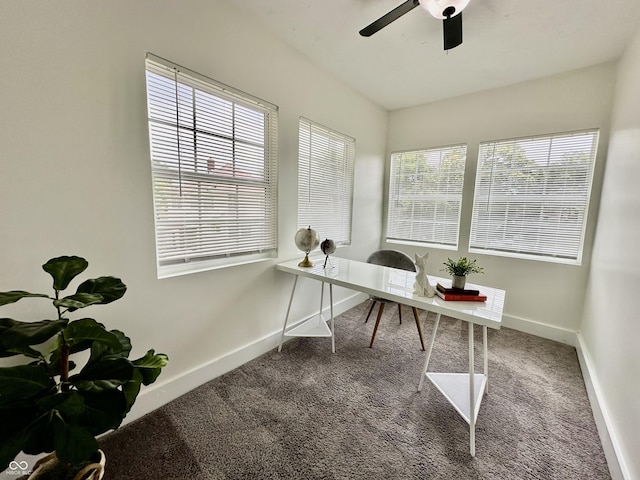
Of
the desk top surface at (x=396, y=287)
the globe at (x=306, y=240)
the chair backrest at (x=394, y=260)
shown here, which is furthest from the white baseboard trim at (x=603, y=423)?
the globe at (x=306, y=240)

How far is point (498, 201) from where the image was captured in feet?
9.20

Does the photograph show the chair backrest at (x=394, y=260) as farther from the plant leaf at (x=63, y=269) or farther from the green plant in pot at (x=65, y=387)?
the plant leaf at (x=63, y=269)

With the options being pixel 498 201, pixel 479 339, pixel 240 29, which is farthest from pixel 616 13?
pixel 479 339

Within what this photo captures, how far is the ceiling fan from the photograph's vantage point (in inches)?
52.8

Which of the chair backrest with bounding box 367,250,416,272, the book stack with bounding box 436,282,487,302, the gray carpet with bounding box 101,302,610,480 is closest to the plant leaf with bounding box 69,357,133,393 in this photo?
the gray carpet with bounding box 101,302,610,480

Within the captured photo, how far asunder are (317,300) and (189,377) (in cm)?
133

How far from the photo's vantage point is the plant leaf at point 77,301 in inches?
32.4

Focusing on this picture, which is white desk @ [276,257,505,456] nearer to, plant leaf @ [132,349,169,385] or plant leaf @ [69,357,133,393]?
plant leaf @ [132,349,169,385]

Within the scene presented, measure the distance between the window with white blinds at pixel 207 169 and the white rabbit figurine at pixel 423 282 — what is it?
1214 millimetres

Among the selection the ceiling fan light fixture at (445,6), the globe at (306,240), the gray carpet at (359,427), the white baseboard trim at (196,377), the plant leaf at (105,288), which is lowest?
the gray carpet at (359,427)

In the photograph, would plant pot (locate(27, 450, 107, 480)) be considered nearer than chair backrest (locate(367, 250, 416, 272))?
Yes

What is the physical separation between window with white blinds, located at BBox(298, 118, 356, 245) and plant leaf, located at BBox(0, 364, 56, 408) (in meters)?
1.86

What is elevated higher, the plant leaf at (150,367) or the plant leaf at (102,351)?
the plant leaf at (102,351)

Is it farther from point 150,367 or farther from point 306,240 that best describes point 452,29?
point 150,367
